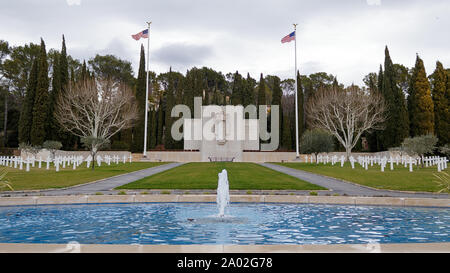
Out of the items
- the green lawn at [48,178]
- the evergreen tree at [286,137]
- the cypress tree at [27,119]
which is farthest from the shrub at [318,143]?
the cypress tree at [27,119]

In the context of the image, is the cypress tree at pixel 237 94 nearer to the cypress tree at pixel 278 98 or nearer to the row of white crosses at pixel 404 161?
the cypress tree at pixel 278 98

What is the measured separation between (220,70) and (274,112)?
96.6 ft

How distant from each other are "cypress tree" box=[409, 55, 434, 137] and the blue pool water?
4122 centimetres

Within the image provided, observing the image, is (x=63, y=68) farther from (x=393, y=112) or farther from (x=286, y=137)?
(x=393, y=112)

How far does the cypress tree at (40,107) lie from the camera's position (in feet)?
146

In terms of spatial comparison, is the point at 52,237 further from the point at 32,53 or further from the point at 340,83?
the point at 340,83

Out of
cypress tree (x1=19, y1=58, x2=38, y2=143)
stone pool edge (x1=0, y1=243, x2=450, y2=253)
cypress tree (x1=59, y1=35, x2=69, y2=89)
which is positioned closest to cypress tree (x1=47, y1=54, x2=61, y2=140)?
cypress tree (x1=59, y1=35, x2=69, y2=89)

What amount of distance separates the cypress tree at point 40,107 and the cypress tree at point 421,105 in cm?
5300

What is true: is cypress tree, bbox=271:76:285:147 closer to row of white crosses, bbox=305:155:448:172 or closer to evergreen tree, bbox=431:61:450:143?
row of white crosses, bbox=305:155:448:172

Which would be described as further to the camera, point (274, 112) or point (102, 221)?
point (274, 112)

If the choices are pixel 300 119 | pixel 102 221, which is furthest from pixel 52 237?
pixel 300 119

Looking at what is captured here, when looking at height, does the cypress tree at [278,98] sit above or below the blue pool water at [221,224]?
above
